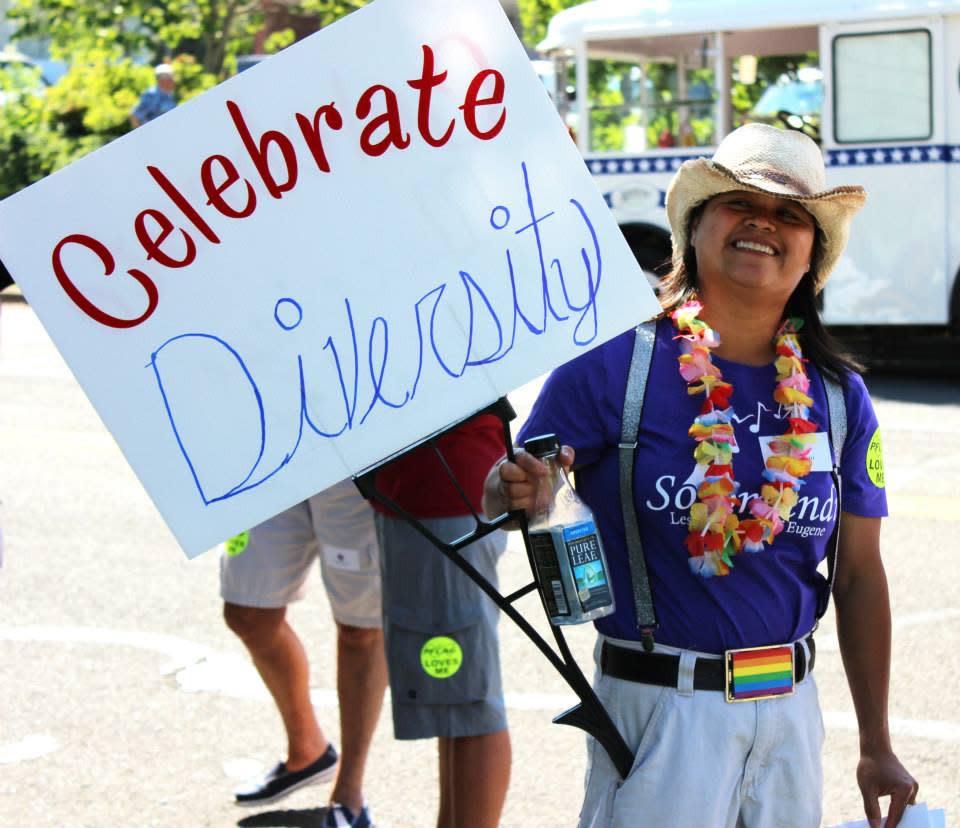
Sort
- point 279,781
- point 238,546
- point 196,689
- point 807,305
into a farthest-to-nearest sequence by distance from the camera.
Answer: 1. point 196,689
2. point 279,781
3. point 238,546
4. point 807,305

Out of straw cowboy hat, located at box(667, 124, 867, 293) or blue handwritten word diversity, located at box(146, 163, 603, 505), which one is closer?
blue handwritten word diversity, located at box(146, 163, 603, 505)

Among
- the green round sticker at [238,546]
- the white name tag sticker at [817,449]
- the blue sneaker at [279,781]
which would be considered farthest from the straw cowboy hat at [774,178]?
the blue sneaker at [279,781]

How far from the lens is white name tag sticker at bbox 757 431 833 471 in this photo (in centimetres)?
272

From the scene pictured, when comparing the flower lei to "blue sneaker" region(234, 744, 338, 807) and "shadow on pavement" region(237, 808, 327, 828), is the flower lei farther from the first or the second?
"blue sneaker" region(234, 744, 338, 807)

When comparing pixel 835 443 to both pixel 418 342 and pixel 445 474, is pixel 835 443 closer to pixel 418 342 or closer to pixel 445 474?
pixel 418 342

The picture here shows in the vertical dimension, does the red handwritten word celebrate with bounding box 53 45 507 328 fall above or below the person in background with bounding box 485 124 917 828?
above

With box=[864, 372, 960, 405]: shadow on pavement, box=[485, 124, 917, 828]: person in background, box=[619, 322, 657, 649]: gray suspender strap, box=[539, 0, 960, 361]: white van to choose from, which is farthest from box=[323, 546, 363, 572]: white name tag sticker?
box=[539, 0, 960, 361]: white van

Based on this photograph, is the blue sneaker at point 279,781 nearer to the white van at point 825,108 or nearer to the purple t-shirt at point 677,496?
the purple t-shirt at point 677,496

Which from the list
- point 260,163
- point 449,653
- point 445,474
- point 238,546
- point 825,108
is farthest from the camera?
point 825,108

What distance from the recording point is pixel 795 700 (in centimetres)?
273

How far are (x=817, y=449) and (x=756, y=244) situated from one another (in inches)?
14.4

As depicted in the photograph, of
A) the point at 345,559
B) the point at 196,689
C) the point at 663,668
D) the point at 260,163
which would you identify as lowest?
the point at 196,689

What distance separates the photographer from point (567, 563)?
8.41ft

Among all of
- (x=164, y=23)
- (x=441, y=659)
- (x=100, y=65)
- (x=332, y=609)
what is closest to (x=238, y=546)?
(x=332, y=609)
